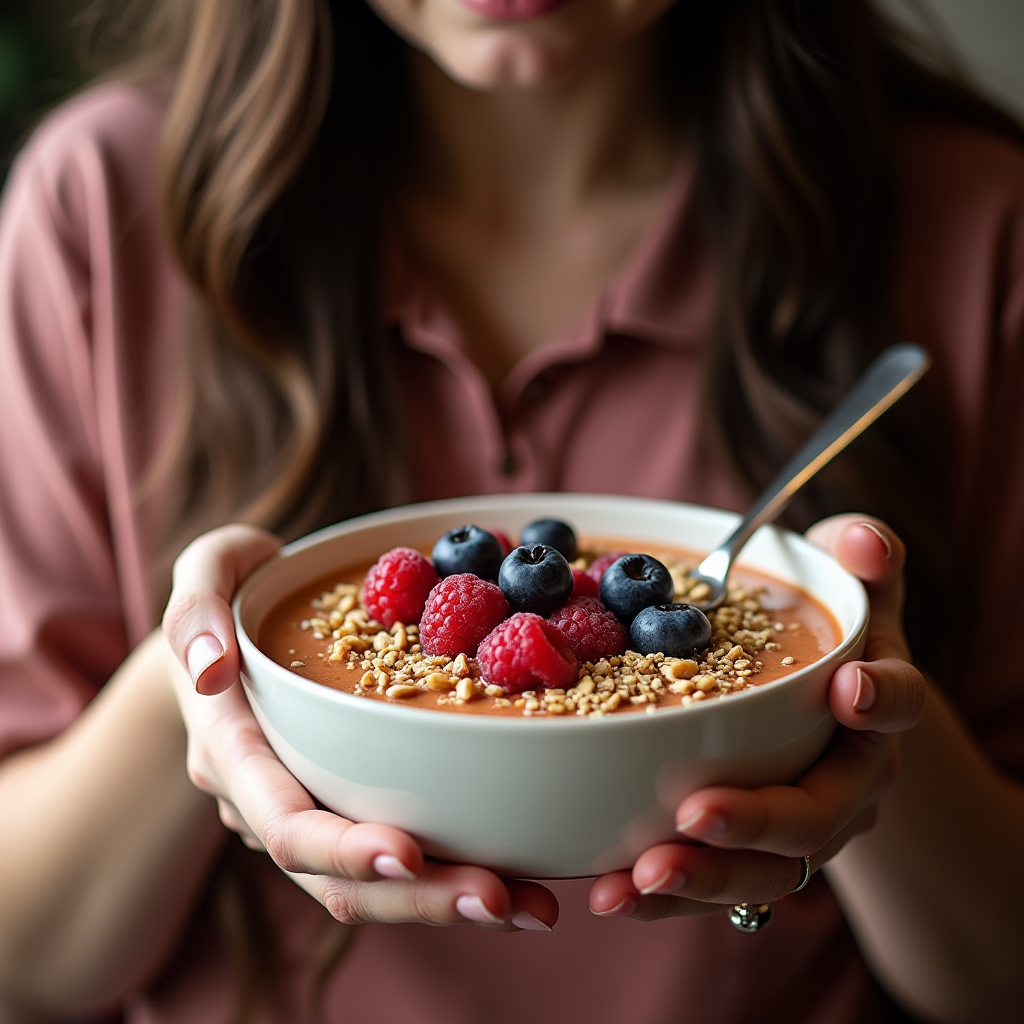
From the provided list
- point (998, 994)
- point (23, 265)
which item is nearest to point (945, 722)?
point (998, 994)

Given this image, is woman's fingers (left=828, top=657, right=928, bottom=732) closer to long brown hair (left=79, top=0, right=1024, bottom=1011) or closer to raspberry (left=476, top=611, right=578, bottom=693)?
raspberry (left=476, top=611, right=578, bottom=693)

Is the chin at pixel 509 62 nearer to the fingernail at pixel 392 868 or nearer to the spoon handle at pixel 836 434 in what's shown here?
the spoon handle at pixel 836 434

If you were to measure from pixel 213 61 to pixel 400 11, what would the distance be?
0.24 metres

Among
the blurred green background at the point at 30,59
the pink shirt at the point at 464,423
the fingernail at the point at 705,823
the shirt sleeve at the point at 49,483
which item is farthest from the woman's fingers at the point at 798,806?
the blurred green background at the point at 30,59

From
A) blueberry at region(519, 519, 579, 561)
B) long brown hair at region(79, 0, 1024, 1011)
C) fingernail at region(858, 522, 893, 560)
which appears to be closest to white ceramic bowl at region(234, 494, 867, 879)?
fingernail at region(858, 522, 893, 560)

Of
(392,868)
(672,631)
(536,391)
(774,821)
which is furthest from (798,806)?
(536,391)

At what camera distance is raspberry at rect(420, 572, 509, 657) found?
67 cm

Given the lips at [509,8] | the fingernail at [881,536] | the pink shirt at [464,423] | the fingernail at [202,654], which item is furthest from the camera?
the pink shirt at [464,423]

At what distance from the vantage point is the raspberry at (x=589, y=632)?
68 cm

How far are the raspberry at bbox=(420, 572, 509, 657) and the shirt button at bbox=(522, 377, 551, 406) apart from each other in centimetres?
47

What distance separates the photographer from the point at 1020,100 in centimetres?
236

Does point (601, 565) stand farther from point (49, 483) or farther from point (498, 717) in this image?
point (49, 483)

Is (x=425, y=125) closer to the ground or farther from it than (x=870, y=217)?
farther from it

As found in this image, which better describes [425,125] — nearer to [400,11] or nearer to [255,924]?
[400,11]
